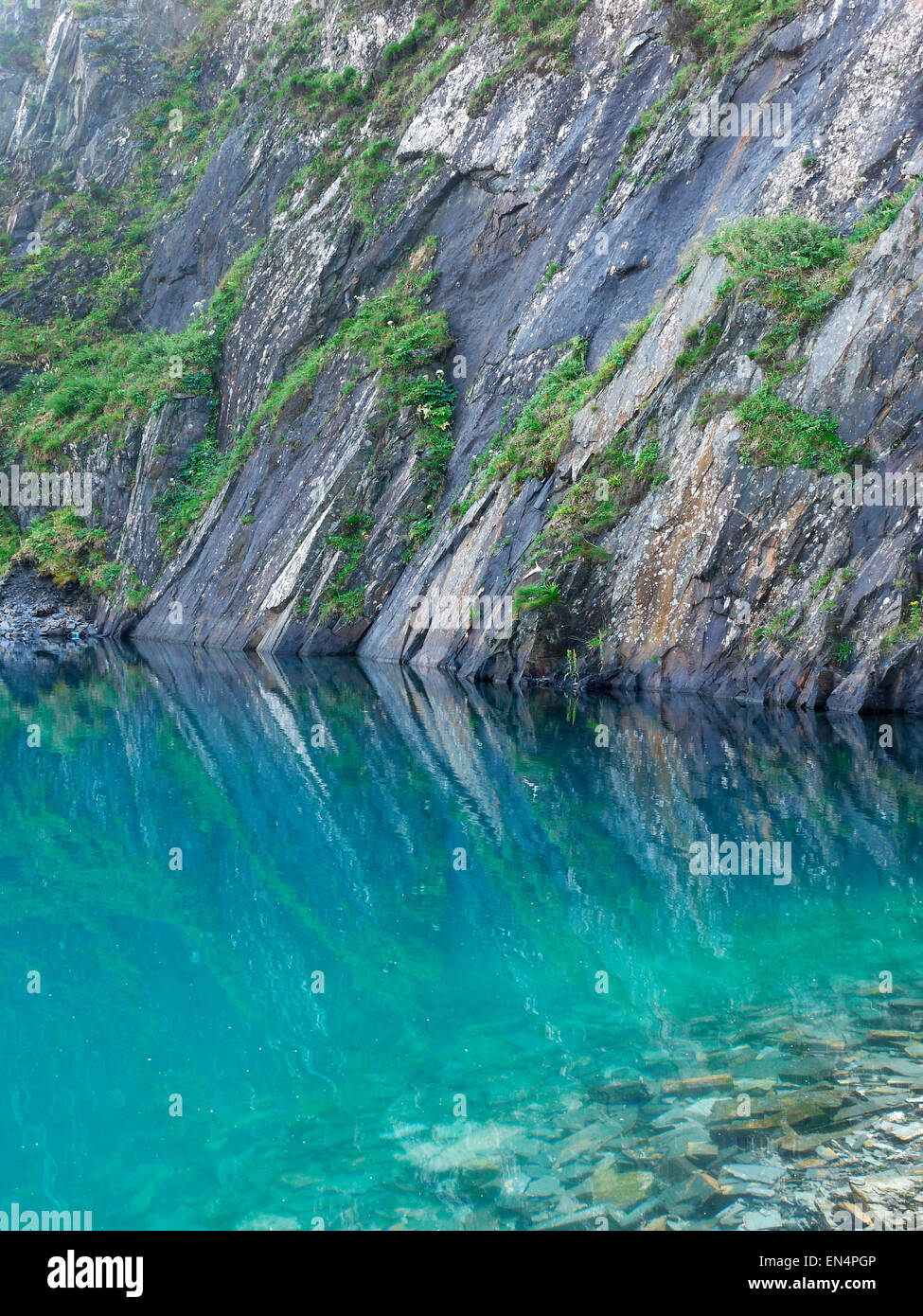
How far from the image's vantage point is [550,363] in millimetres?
22984

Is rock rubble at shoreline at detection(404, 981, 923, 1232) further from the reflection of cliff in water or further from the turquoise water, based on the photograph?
the reflection of cliff in water

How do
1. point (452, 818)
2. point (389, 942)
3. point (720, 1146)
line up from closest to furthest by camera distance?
point (720, 1146)
point (389, 942)
point (452, 818)

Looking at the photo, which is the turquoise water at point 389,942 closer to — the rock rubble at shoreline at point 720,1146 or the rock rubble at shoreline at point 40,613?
the rock rubble at shoreline at point 720,1146

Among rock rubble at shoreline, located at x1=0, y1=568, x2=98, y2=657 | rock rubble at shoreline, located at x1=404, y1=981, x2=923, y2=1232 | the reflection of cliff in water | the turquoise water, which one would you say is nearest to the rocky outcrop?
the reflection of cliff in water

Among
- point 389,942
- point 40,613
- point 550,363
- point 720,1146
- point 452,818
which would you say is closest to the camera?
point 720,1146

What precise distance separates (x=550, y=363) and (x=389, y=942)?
18755mm

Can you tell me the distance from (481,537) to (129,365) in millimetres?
23948

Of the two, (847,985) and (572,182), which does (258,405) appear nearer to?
(572,182)

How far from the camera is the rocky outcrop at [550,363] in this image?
50.1ft

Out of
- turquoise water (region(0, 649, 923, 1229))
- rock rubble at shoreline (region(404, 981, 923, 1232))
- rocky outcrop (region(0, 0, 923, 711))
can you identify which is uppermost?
rocky outcrop (region(0, 0, 923, 711))

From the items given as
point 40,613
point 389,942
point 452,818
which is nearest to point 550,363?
point 452,818

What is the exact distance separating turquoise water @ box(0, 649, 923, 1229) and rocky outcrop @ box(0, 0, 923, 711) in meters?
3.20

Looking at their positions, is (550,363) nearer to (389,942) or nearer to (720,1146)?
(389,942)

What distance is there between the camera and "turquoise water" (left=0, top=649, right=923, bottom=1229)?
4270 millimetres
